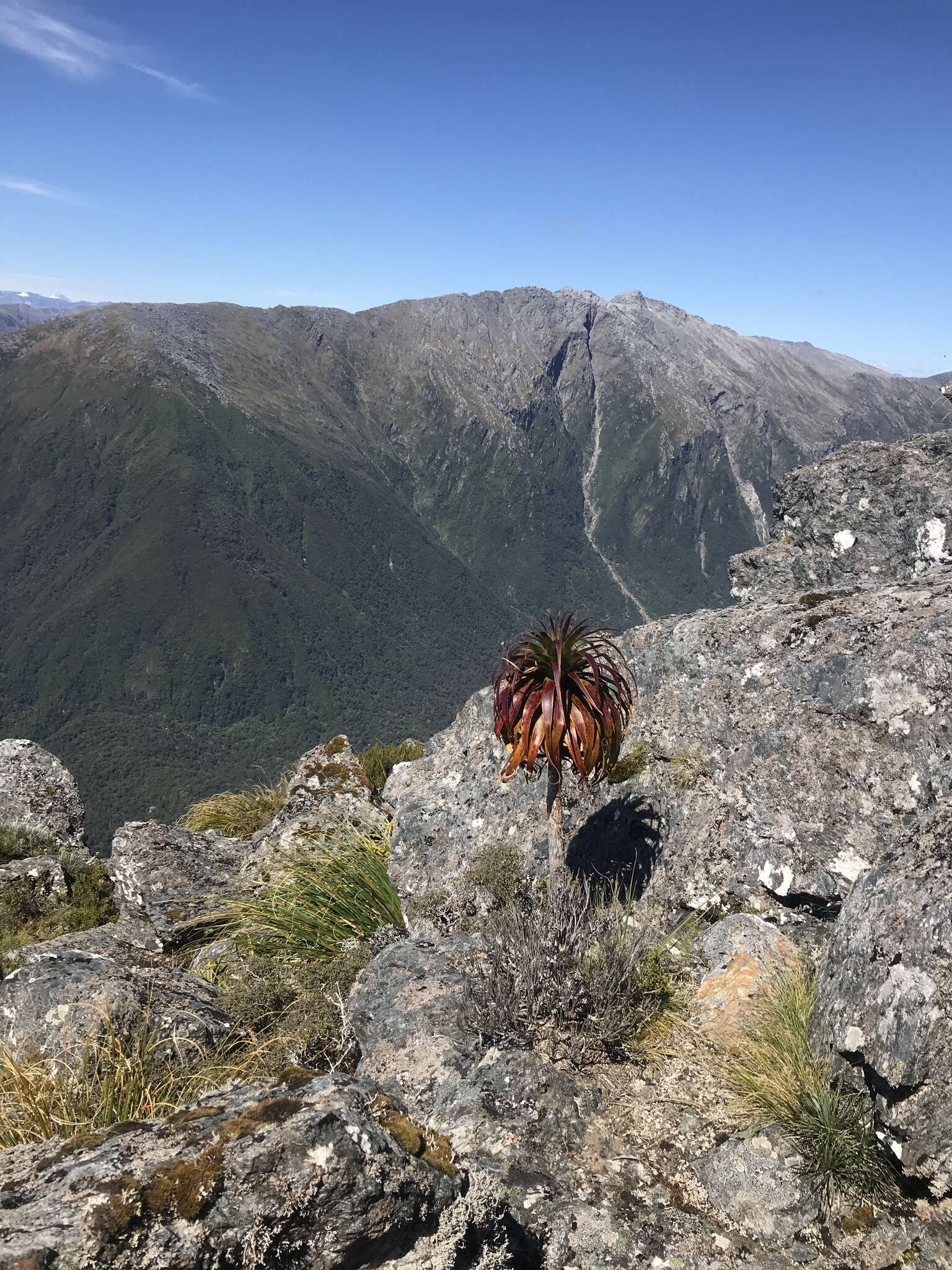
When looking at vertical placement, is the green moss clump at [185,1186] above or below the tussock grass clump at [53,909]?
above

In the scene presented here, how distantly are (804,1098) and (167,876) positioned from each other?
981 centimetres

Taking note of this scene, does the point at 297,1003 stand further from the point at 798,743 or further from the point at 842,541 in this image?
the point at 842,541

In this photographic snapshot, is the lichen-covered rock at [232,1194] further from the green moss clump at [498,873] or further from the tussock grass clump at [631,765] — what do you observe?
the tussock grass clump at [631,765]

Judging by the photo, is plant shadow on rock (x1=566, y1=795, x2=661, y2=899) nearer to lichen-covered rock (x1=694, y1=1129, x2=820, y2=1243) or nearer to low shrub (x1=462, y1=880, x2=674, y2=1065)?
low shrub (x1=462, y1=880, x2=674, y2=1065)

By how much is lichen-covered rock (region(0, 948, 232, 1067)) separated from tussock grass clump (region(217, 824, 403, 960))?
6.00ft

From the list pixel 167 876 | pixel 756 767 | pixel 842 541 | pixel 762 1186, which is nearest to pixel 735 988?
pixel 762 1186

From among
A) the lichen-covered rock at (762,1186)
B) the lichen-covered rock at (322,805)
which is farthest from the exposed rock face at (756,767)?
the lichen-covered rock at (762,1186)

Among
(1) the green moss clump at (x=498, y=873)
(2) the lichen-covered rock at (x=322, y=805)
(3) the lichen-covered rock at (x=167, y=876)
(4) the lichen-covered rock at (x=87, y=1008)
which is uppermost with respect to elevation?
(1) the green moss clump at (x=498, y=873)

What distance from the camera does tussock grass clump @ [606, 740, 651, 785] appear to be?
8.76 m

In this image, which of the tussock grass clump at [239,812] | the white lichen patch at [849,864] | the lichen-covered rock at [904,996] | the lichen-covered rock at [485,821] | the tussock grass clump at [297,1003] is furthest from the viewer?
the tussock grass clump at [239,812]

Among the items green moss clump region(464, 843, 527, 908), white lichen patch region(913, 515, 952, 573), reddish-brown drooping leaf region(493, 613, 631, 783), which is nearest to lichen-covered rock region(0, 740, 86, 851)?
green moss clump region(464, 843, 527, 908)

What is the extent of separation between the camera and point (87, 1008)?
20.2 ft

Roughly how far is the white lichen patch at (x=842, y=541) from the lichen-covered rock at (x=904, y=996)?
7.30m

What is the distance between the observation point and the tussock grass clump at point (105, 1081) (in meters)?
4.86
